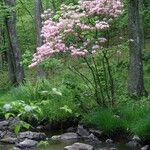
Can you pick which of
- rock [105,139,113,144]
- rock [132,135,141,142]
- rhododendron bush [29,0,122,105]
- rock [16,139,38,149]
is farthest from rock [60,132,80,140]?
rhododendron bush [29,0,122,105]

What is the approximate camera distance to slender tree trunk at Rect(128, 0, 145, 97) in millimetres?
12374

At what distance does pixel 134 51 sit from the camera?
41.0ft

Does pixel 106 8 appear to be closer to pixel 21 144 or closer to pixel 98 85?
pixel 98 85

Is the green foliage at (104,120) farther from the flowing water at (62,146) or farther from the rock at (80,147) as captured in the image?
the rock at (80,147)

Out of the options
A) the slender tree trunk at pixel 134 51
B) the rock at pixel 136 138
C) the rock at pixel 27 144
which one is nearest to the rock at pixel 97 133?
the rock at pixel 136 138

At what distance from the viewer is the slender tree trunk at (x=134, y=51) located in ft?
40.6

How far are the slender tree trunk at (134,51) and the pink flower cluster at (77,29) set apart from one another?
4.11ft

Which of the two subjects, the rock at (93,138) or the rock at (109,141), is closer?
the rock at (109,141)

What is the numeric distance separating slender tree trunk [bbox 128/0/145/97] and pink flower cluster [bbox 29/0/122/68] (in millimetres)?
1252

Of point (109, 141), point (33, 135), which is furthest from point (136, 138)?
point (33, 135)

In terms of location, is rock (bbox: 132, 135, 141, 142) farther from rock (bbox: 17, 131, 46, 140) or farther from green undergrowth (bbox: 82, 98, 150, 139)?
rock (bbox: 17, 131, 46, 140)

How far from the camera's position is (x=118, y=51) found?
1127cm

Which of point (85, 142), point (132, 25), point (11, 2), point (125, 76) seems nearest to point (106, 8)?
point (132, 25)

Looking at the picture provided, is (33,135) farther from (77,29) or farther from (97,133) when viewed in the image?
(77,29)
